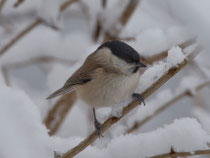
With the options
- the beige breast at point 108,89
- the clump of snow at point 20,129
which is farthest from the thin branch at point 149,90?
the beige breast at point 108,89

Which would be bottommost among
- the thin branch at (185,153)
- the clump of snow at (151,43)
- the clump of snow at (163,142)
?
the thin branch at (185,153)

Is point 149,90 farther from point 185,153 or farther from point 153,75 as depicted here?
point 185,153

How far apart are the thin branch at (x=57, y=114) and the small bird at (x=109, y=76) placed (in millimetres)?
167

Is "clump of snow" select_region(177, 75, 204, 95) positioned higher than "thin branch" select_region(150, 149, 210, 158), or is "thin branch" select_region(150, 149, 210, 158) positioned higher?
"clump of snow" select_region(177, 75, 204, 95)

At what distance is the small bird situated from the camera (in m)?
1.42

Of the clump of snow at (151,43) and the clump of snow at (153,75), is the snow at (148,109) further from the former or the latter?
the clump of snow at (153,75)

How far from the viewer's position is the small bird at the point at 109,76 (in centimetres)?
142

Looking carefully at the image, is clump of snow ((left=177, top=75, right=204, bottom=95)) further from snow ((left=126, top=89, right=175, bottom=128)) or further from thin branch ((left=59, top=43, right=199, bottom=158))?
thin branch ((left=59, top=43, right=199, bottom=158))

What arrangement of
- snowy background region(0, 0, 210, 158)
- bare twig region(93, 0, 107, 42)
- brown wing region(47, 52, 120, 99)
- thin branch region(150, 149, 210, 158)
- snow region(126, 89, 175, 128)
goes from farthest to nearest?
bare twig region(93, 0, 107, 42), snow region(126, 89, 175, 128), brown wing region(47, 52, 120, 99), snowy background region(0, 0, 210, 158), thin branch region(150, 149, 210, 158)

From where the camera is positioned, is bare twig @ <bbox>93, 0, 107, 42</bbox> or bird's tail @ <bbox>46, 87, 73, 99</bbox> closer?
bird's tail @ <bbox>46, 87, 73, 99</bbox>

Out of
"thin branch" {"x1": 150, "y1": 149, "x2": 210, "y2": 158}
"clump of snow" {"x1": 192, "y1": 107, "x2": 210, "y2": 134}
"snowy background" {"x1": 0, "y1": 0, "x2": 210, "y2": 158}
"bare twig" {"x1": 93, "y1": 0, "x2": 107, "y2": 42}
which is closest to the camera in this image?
"thin branch" {"x1": 150, "y1": 149, "x2": 210, "y2": 158}

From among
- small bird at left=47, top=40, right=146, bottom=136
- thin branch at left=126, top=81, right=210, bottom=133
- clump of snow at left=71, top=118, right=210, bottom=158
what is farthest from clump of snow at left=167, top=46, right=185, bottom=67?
thin branch at left=126, top=81, right=210, bottom=133

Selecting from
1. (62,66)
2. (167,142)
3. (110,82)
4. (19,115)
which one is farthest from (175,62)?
(62,66)

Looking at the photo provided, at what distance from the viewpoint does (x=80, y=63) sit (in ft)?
6.17
